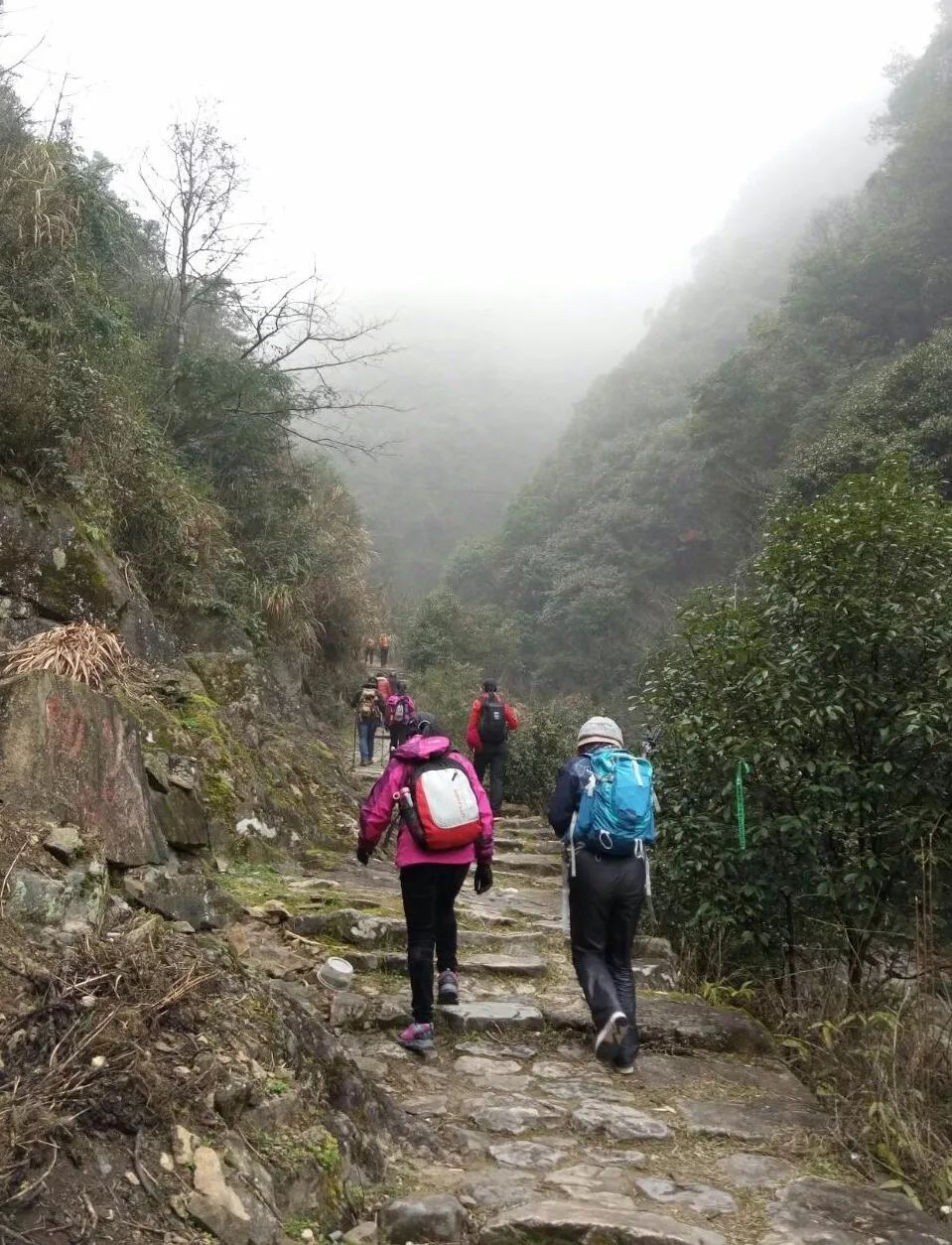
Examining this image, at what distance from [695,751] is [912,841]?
52.3 inches

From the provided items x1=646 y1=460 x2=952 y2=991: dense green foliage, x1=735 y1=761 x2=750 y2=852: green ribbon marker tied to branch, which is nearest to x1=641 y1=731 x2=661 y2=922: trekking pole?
x1=646 y1=460 x2=952 y2=991: dense green foliage

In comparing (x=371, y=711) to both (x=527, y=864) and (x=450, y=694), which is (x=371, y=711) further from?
(x=450, y=694)

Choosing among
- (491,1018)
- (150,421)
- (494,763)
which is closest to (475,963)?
(491,1018)

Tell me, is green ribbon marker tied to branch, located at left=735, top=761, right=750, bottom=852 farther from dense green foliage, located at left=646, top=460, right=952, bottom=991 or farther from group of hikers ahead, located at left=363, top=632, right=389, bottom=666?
group of hikers ahead, located at left=363, top=632, right=389, bottom=666

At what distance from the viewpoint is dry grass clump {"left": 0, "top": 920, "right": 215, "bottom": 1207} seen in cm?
184

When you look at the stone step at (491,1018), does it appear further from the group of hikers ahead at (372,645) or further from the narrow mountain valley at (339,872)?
the group of hikers ahead at (372,645)

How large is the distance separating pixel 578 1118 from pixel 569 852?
3.79 ft

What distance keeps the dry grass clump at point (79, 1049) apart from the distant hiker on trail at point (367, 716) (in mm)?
10904

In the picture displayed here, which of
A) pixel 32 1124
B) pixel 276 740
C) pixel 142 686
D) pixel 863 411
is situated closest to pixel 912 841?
pixel 32 1124

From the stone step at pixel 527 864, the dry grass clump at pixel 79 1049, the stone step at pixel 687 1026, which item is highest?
the dry grass clump at pixel 79 1049

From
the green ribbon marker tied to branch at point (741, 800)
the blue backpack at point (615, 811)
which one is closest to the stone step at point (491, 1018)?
the blue backpack at point (615, 811)

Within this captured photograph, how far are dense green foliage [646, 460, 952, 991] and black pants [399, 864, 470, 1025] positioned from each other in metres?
1.96

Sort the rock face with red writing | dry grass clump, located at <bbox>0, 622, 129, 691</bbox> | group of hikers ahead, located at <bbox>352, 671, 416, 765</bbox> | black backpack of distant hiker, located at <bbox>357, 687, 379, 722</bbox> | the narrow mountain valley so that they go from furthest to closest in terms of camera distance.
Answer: black backpack of distant hiker, located at <bbox>357, 687, 379, 722</bbox> → group of hikers ahead, located at <bbox>352, 671, 416, 765</bbox> → dry grass clump, located at <bbox>0, 622, 129, 691</bbox> → the rock face with red writing → the narrow mountain valley

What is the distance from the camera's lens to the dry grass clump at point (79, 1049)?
184cm
